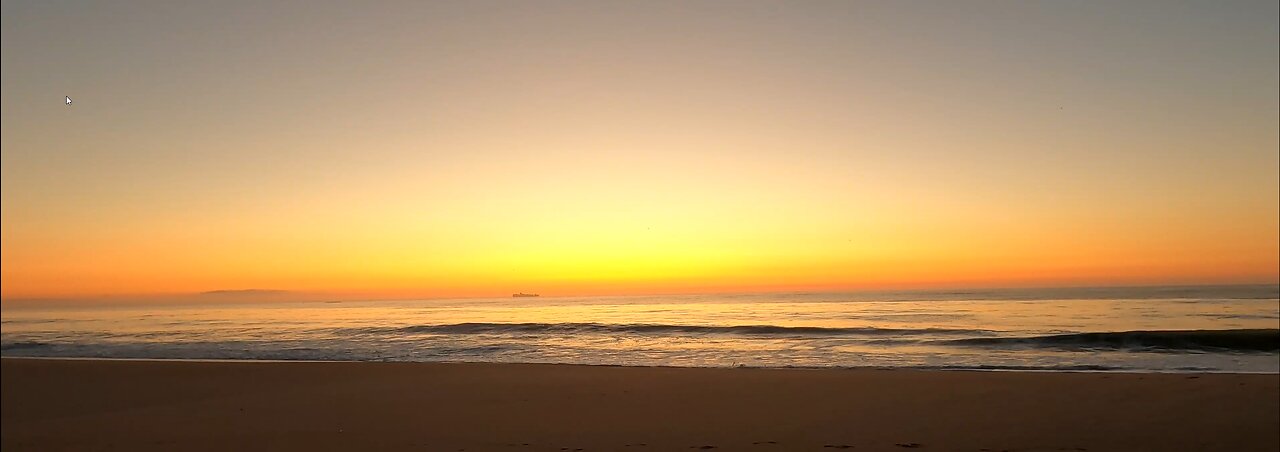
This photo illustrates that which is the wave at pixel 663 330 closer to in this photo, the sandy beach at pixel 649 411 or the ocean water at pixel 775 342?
the ocean water at pixel 775 342

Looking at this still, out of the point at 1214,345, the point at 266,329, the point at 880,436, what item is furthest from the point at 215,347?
the point at 1214,345

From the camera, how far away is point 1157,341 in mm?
21672

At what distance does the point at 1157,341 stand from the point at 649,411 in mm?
19247

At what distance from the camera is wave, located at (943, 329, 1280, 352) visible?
20.2m

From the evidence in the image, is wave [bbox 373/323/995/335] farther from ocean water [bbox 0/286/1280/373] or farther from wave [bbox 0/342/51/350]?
wave [bbox 0/342/51/350]

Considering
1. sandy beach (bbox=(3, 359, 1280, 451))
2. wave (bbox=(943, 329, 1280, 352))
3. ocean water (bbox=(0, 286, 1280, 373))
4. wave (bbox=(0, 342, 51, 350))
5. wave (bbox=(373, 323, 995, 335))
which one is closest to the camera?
sandy beach (bbox=(3, 359, 1280, 451))

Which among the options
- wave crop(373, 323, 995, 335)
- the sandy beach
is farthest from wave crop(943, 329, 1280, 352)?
the sandy beach

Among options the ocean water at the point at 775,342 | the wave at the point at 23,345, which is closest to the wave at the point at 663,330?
the ocean water at the point at 775,342

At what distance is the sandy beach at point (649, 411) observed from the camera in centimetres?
791

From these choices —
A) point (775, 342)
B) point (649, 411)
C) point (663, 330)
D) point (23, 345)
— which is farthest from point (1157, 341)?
point (23, 345)

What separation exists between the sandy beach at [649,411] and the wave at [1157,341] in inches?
363

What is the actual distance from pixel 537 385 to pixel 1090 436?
26.5ft

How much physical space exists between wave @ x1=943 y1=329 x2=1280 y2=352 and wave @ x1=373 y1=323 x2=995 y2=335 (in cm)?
350

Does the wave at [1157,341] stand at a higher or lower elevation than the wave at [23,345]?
lower
